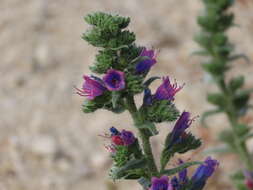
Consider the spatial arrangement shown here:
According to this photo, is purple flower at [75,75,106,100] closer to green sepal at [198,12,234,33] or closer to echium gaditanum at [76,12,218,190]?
echium gaditanum at [76,12,218,190]

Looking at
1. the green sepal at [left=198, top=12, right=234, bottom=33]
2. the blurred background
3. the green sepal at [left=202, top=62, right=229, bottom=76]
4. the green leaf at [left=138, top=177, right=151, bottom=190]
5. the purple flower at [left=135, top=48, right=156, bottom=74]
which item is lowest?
the green leaf at [left=138, top=177, right=151, bottom=190]

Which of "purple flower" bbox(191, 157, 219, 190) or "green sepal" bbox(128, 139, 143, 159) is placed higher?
"green sepal" bbox(128, 139, 143, 159)

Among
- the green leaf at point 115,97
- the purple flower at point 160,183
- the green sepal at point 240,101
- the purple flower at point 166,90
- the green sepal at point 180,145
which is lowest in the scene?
the purple flower at point 160,183

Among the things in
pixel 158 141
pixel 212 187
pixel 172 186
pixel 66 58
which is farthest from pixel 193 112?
pixel 172 186

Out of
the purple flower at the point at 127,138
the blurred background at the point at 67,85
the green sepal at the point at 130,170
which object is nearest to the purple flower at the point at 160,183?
the green sepal at the point at 130,170

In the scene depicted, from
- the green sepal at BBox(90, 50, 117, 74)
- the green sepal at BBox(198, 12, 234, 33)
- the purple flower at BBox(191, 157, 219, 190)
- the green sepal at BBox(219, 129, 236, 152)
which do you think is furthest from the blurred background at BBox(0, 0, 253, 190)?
the green sepal at BBox(90, 50, 117, 74)

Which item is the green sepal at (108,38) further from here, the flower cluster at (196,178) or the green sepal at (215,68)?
the green sepal at (215,68)
